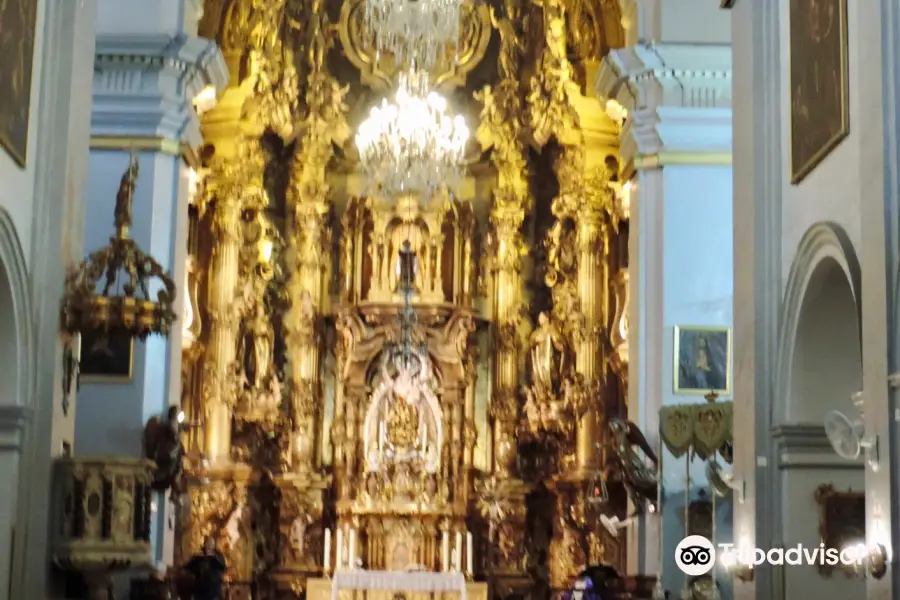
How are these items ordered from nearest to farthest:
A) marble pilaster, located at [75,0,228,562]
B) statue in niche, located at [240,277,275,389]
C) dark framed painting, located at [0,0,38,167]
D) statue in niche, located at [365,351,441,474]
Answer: dark framed painting, located at [0,0,38,167]
marble pilaster, located at [75,0,228,562]
statue in niche, located at [240,277,275,389]
statue in niche, located at [365,351,441,474]

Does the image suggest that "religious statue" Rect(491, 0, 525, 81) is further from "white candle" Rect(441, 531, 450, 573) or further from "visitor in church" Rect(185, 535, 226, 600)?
"visitor in church" Rect(185, 535, 226, 600)

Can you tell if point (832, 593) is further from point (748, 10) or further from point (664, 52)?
point (664, 52)

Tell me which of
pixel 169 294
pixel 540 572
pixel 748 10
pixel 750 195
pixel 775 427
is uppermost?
pixel 748 10

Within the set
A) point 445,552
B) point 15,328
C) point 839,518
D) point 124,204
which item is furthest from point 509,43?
point 15,328

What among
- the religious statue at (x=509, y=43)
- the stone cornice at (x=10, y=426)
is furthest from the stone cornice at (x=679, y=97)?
the stone cornice at (x=10, y=426)

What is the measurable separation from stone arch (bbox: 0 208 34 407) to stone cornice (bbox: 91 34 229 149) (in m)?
4.93

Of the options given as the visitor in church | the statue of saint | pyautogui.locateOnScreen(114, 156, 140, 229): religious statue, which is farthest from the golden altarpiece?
pyautogui.locateOnScreen(114, 156, 140, 229): religious statue

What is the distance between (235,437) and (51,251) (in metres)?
8.42

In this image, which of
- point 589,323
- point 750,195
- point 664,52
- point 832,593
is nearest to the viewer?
point 832,593

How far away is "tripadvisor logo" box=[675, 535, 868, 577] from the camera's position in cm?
1111

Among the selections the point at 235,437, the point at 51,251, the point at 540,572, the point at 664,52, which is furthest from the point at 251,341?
the point at 51,251

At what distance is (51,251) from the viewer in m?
11.9

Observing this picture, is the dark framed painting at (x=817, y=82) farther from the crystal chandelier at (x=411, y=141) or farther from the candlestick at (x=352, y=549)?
the candlestick at (x=352, y=549)

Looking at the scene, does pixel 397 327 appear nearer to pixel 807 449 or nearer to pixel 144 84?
pixel 144 84
